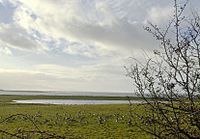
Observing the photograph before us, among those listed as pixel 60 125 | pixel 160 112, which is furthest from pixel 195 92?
pixel 60 125

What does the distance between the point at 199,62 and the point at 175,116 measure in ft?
1.56

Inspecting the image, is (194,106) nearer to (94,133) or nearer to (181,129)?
(181,129)

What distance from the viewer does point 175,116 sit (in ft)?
8.88

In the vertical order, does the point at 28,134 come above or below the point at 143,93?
below

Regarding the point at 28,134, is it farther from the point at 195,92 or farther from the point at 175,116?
the point at 195,92

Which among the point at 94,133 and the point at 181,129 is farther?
the point at 94,133

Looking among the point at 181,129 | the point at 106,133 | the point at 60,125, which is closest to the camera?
the point at 181,129

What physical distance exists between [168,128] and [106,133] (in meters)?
20.1

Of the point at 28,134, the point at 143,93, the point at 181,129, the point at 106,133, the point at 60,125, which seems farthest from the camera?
the point at 60,125

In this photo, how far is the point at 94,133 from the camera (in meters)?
22.6

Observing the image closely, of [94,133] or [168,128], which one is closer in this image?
[168,128]

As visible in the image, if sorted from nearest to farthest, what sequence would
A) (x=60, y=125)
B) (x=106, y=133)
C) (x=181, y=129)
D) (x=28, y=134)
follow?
(x=28, y=134) → (x=181, y=129) → (x=106, y=133) → (x=60, y=125)

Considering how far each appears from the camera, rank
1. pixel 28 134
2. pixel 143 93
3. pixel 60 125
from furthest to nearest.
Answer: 1. pixel 60 125
2. pixel 143 93
3. pixel 28 134

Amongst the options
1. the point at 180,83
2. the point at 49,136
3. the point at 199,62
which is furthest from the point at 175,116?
the point at 49,136
